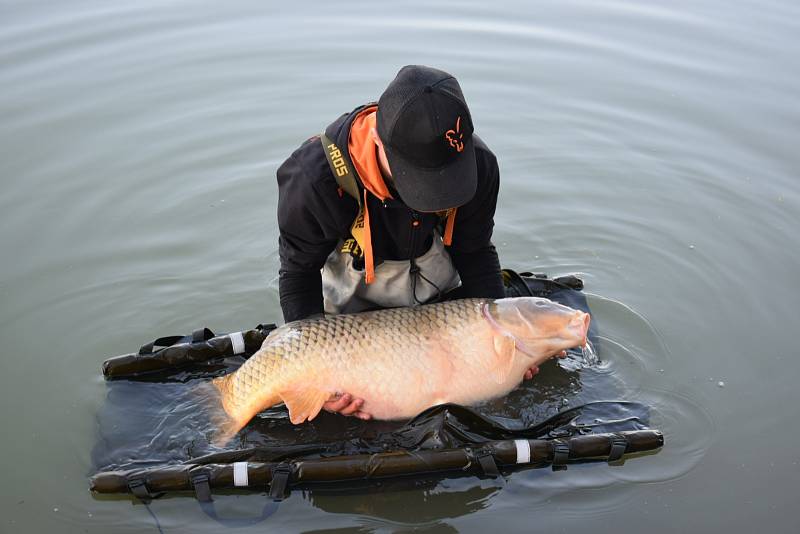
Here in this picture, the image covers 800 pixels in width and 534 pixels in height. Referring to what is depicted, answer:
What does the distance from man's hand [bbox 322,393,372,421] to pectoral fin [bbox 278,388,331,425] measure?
0.13 feet

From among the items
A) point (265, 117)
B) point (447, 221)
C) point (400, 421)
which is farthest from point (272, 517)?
point (265, 117)

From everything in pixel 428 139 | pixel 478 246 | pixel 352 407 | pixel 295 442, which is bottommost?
pixel 295 442

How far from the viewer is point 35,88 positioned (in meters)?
6.04

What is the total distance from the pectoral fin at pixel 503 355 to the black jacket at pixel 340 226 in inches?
16.4


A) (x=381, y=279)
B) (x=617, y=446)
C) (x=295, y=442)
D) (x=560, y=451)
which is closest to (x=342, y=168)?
(x=381, y=279)

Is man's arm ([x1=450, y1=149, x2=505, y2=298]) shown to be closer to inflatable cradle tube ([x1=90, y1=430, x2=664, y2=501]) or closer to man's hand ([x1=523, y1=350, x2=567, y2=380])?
man's hand ([x1=523, y1=350, x2=567, y2=380])

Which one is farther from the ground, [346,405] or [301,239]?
[301,239]

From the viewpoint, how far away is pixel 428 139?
2.54 meters

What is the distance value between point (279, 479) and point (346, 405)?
37cm

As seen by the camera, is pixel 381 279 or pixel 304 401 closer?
pixel 304 401

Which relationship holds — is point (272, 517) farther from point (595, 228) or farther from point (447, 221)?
point (595, 228)

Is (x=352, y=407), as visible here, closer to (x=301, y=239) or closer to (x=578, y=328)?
(x=301, y=239)

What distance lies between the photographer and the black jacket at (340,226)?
294 cm

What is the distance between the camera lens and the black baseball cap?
2.54 metres
